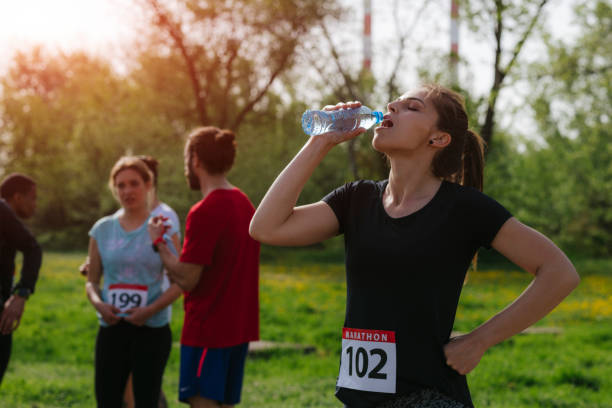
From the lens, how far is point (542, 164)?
36.7m

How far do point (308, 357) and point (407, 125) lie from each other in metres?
7.04

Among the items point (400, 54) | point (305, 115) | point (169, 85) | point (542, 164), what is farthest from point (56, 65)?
point (305, 115)

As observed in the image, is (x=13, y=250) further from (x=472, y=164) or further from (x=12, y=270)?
(x=472, y=164)

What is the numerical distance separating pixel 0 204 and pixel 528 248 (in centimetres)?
353

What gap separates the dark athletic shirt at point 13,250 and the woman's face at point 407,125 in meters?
3.05

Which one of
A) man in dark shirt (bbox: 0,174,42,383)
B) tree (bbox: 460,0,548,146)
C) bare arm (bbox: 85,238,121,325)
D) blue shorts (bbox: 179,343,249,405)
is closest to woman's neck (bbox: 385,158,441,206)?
blue shorts (bbox: 179,343,249,405)

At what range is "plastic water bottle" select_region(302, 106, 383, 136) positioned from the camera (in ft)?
8.91

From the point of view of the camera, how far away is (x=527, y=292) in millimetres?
2365

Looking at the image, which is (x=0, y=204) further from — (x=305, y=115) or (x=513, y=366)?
(x=513, y=366)

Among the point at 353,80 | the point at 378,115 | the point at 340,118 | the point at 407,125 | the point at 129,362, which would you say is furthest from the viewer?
the point at 353,80

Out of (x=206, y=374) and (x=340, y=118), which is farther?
(x=206, y=374)

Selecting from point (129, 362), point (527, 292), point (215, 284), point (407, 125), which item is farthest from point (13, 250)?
point (527, 292)

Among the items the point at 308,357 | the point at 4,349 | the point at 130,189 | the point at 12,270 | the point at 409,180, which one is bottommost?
the point at 308,357

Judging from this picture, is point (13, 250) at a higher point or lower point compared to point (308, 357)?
higher
